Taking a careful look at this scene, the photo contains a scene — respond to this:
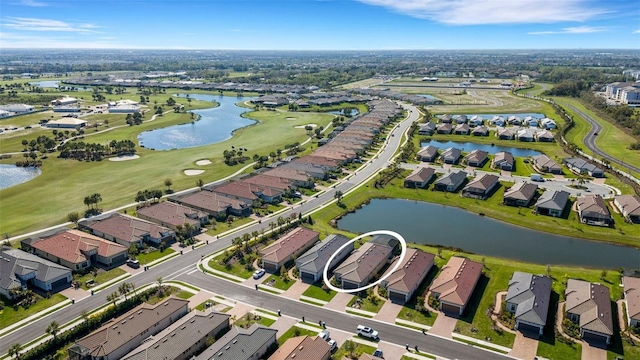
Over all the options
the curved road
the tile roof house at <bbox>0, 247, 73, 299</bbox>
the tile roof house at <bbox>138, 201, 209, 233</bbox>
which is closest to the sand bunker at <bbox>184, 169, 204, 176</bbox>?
the tile roof house at <bbox>138, 201, 209, 233</bbox>

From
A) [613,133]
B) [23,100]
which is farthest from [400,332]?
[23,100]

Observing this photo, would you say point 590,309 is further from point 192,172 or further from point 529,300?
point 192,172

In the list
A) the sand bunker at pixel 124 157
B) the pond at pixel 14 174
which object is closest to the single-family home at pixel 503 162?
the sand bunker at pixel 124 157

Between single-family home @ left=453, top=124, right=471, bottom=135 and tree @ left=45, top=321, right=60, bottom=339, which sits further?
single-family home @ left=453, top=124, right=471, bottom=135

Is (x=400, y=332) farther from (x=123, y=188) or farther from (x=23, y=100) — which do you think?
(x=23, y=100)

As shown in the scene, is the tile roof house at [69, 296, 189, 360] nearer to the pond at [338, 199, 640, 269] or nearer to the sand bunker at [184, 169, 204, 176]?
the pond at [338, 199, 640, 269]

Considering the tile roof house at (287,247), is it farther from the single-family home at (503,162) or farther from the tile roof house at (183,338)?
the single-family home at (503,162)
